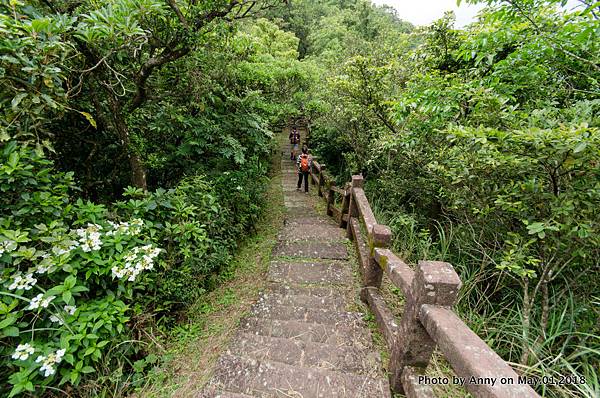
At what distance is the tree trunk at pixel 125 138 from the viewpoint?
9.31ft

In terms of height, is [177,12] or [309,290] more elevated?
[177,12]

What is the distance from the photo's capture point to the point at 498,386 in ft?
3.24

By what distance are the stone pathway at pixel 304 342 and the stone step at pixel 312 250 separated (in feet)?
0.10

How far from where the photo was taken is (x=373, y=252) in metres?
2.62

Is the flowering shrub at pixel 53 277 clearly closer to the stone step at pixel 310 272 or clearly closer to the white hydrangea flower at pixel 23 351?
the white hydrangea flower at pixel 23 351

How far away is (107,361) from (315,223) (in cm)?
406

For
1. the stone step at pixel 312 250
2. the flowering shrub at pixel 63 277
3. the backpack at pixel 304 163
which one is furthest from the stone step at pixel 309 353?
the backpack at pixel 304 163

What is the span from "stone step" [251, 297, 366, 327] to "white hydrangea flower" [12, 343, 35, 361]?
176 cm

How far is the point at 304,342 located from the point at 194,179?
258 centimetres

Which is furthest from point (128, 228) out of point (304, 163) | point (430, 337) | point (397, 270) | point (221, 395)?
point (304, 163)

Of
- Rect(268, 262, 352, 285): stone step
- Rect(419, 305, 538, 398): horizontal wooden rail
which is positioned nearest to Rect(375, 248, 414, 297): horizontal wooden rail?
Rect(419, 305, 538, 398): horizontal wooden rail

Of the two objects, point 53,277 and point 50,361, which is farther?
point 53,277

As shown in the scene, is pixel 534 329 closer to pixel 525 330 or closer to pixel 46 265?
pixel 525 330

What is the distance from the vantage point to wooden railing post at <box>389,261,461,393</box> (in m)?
1.45
